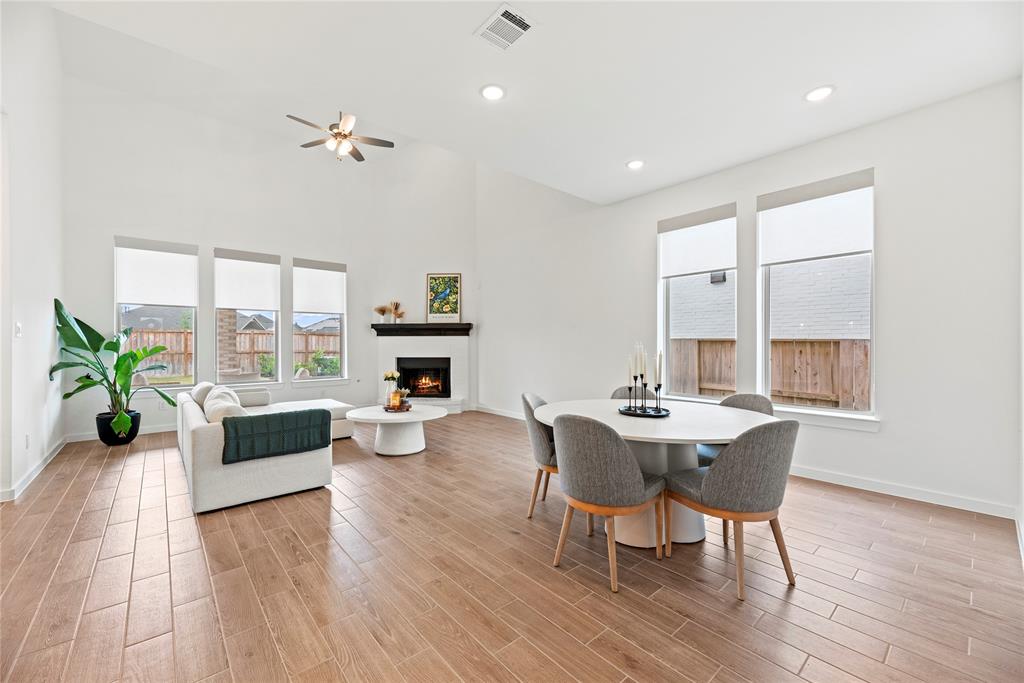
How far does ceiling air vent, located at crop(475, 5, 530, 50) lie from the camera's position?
2.17 metres

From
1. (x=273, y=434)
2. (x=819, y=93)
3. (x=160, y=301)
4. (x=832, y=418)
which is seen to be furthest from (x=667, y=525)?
(x=160, y=301)

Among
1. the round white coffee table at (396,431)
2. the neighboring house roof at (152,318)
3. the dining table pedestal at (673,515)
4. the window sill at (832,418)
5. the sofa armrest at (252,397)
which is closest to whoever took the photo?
the dining table pedestal at (673,515)

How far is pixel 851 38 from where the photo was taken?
2.35 m

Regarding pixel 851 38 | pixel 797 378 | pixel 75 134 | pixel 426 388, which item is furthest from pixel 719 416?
pixel 75 134

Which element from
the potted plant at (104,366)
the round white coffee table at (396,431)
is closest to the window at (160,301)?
the potted plant at (104,366)

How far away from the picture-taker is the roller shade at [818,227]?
3418mm

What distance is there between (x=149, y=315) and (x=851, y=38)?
298 inches

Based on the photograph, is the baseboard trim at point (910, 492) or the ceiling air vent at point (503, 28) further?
the baseboard trim at point (910, 492)

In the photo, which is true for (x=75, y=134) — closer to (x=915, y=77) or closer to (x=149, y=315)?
(x=149, y=315)

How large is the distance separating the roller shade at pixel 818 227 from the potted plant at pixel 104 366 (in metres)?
6.76

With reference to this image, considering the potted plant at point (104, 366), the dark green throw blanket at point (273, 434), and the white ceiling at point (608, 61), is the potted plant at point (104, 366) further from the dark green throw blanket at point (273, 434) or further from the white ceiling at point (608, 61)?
the white ceiling at point (608, 61)

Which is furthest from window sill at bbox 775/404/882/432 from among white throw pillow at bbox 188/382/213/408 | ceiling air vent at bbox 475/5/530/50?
white throw pillow at bbox 188/382/213/408

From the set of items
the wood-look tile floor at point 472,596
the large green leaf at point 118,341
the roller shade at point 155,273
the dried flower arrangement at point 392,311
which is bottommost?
the wood-look tile floor at point 472,596

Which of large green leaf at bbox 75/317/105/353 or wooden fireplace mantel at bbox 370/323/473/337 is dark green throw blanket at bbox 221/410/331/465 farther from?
wooden fireplace mantel at bbox 370/323/473/337
